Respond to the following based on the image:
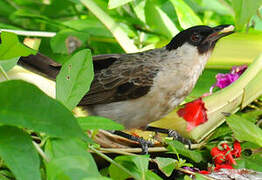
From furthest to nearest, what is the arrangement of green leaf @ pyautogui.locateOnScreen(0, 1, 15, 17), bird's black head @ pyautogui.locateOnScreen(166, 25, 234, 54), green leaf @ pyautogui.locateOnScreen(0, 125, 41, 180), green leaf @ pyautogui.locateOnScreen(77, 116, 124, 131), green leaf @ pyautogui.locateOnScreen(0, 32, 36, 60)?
green leaf @ pyautogui.locateOnScreen(0, 1, 15, 17), bird's black head @ pyautogui.locateOnScreen(166, 25, 234, 54), green leaf @ pyautogui.locateOnScreen(0, 32, 36, 60), green leaf @ pyautogui.locateOnScreen(77, 116, 124, 131), green leaf @ pyautogui.locateOnScreen(0, 125, 41, 180)

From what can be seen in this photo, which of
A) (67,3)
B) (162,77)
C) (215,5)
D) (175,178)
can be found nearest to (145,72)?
(162,77)

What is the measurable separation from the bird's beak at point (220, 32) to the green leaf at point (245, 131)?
0.52m

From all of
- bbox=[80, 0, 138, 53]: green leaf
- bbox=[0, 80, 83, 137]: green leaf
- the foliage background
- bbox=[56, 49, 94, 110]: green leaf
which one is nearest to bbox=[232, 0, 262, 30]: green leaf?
the foliage background

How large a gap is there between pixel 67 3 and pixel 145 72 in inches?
38.4

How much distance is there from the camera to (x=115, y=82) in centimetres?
207

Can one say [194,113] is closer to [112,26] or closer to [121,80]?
[121,80]

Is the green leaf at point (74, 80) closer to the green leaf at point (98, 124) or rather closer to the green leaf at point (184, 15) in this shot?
the green leaf at point (98, 124)

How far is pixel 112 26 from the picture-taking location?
2316 mm

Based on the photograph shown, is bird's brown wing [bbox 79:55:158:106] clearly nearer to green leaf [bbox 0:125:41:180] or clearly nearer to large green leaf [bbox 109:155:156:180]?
large green leaf [bbox 109:155:156:180]

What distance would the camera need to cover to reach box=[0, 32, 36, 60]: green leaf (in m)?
1.03

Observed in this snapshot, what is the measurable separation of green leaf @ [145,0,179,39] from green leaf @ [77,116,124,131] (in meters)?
1.48

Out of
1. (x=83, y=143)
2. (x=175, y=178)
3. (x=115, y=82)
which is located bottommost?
(x=175, y=178)

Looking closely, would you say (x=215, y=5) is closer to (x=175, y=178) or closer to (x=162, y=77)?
(x=162, y=77)

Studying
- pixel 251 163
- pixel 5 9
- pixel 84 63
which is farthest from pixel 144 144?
pixel 5 9
